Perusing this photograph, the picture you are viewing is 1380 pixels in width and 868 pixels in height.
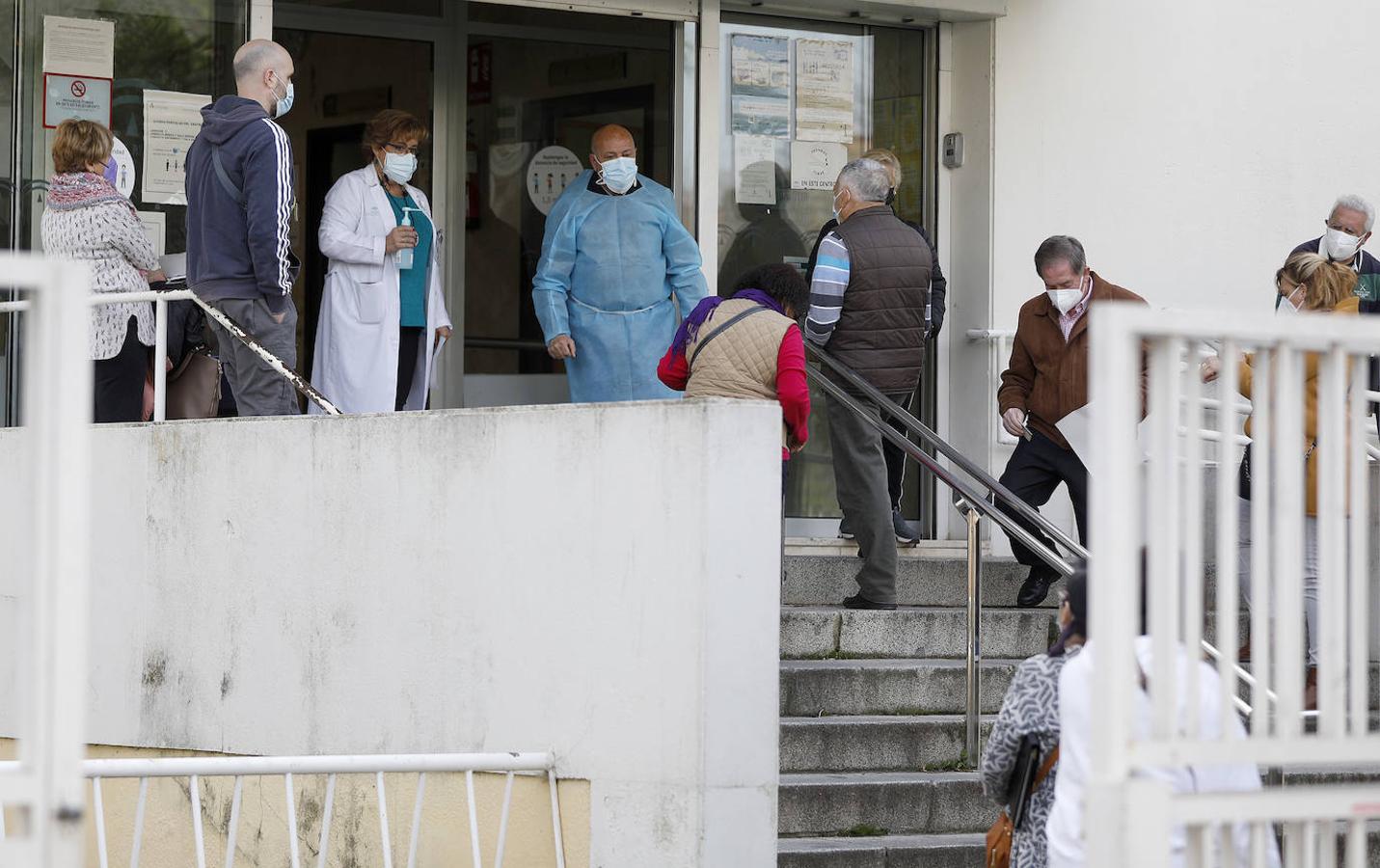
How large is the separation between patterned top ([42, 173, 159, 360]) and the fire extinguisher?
278cm

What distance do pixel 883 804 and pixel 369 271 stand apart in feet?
10.7

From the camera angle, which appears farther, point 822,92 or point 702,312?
point 822,92

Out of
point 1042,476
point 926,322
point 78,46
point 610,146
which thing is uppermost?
point 78,46

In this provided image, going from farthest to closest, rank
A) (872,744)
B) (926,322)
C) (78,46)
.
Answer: (78,46) < (926,322) < (872,744)

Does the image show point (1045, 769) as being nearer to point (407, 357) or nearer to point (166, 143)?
point (407, 357)

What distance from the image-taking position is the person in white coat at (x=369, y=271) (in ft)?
27.0

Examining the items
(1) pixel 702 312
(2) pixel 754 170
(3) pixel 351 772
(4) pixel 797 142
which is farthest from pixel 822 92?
(3) pixel 351 772

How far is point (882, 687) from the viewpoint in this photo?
7113 millimetres

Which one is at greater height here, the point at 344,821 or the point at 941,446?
the point at 941,446

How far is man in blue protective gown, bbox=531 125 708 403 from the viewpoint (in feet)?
26.9

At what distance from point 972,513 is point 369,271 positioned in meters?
2.78

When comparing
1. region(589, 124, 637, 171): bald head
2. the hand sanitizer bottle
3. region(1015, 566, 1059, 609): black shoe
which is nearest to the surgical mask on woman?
the hand sanitizer bottle

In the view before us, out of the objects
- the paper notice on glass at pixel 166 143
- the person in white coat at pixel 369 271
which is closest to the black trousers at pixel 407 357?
the person in white coat at pixel 369 271

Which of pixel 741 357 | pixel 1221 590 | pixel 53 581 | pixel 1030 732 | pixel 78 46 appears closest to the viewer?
pixel 53 581
